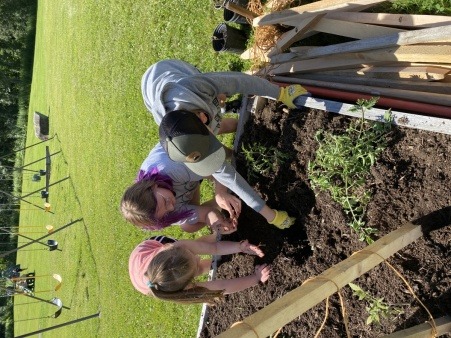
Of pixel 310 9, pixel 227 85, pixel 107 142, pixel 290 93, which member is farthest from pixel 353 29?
pixel 107 142

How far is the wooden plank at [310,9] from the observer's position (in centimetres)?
319

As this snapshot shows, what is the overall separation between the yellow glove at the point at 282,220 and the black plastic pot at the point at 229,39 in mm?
2110

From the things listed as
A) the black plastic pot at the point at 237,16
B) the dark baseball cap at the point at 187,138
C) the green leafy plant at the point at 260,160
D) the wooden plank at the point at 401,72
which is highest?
the black plastic pot at the point at 237,16

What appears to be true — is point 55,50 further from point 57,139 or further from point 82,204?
point 82,204

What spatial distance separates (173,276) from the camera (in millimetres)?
2873

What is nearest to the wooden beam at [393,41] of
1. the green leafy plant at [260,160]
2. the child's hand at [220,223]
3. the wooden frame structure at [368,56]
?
the wooden frame structure at [368,56]

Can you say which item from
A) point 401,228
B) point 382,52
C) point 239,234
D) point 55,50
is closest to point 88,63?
point 55,50

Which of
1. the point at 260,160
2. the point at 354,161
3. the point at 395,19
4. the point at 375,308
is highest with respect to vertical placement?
the point at 395,19

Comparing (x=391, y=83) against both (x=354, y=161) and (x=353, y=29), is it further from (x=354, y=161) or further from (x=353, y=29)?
(x=354, y=161)

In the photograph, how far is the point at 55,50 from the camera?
50.6 ft

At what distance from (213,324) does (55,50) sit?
13.9 m

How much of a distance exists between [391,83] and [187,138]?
1464 millimetres

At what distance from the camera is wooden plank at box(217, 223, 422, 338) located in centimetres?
188

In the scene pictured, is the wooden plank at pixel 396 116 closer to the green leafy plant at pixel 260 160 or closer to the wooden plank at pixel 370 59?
the wooden plank at pixel 370 59
